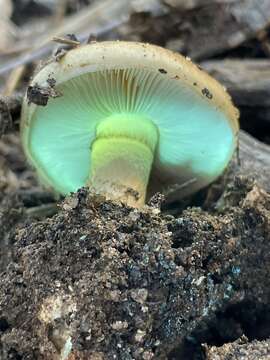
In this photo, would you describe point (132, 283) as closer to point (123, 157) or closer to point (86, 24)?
point (123, 157)

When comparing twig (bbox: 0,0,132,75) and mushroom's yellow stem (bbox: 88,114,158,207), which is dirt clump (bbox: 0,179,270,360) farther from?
twig (bbox: 0,0,132,75)

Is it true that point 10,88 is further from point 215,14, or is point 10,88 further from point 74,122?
point 215,14

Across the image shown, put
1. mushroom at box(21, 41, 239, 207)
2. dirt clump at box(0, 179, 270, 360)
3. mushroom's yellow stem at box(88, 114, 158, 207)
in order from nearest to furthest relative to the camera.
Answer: dirt clump at box(0, 179, 270, 360) < mushroom at box(21, 41, 239, 207) < mushroom's yellow stem at box(88, 114, 158, 207)

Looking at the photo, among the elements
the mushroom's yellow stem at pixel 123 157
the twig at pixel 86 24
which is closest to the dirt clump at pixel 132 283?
the mushroom's yellow stem at pixel 123 157

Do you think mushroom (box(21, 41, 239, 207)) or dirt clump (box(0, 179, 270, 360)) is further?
mushroom (box(21, 41, 239, 207))

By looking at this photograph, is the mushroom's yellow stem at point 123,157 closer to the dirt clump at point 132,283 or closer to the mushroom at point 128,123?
the mushroom at point 128,123

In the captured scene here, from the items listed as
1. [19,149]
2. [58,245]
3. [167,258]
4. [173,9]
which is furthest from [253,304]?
[173,9]

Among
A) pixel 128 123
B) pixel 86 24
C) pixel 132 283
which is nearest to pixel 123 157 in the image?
pixel 128 123

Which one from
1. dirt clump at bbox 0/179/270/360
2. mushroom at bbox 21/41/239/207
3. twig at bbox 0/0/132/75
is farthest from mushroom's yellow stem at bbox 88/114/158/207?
twig at bbox 0/0/132/75
